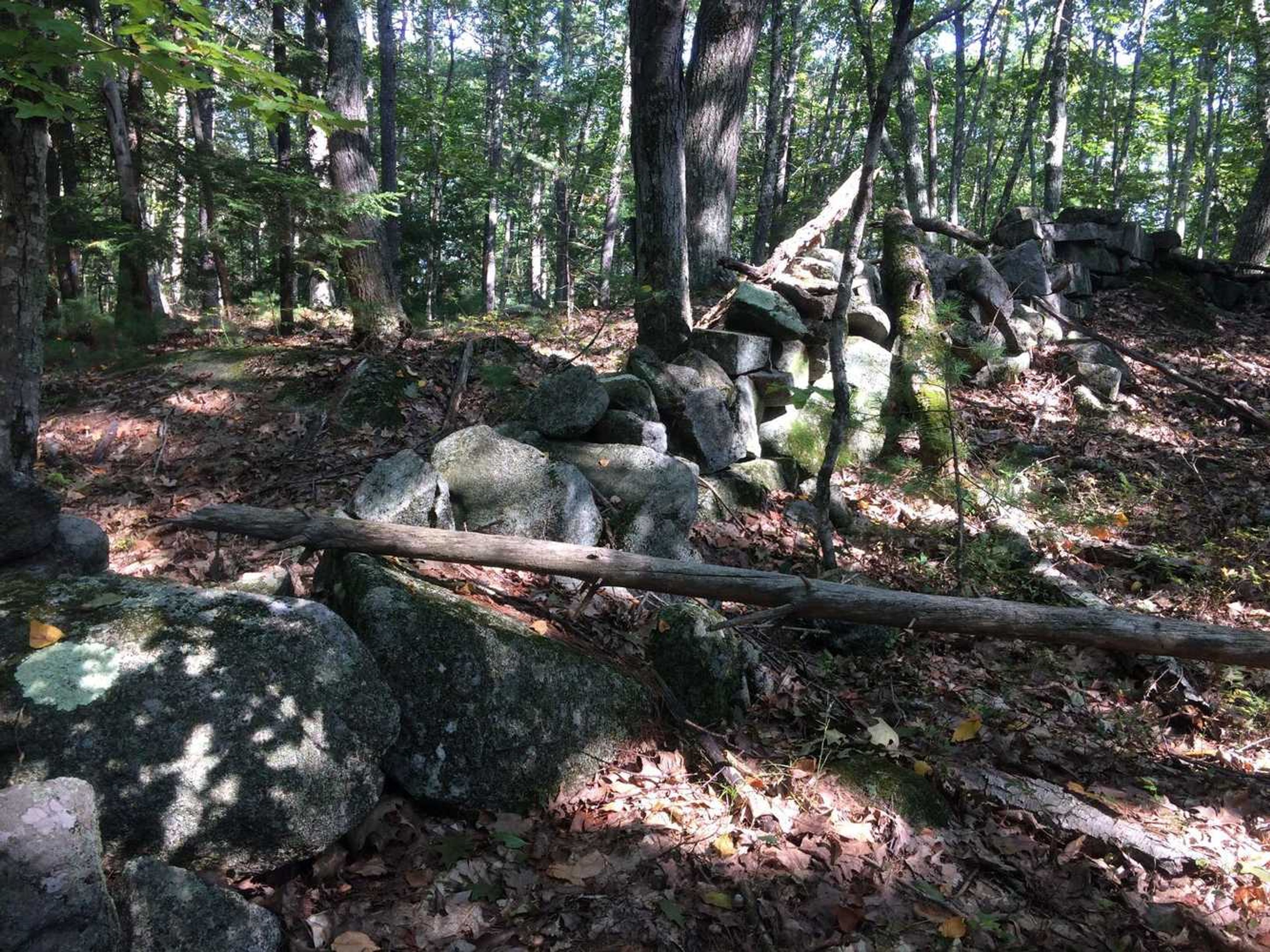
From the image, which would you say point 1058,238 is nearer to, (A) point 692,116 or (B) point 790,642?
(A) point 692,116

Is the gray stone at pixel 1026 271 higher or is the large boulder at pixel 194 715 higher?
the gray stone at pixel 1026 271

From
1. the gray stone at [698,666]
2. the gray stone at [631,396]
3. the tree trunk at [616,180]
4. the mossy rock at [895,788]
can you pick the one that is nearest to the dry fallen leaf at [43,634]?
the gray stone at [698,666]

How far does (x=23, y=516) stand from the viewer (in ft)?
11.0

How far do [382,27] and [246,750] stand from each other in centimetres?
1841

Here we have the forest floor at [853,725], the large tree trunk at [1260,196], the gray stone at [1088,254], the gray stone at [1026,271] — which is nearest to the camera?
the forest floor at [853,725]

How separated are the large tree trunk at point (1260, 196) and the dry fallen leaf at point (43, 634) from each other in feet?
55.5

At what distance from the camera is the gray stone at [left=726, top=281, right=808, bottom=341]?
25.3 ft

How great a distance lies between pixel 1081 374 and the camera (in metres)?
9.23

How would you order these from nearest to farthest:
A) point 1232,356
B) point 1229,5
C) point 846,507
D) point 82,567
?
point 82,567, point 846,507, point 1232,356, point 1229,5

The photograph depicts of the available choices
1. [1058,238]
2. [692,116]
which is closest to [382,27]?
[692,116]

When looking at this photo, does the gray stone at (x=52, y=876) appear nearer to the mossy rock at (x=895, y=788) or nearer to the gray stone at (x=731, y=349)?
the mossy rock at (x=895, y=788)

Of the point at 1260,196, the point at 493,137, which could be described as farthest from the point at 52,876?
the point at 493,137

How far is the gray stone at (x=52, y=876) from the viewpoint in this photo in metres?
1.89

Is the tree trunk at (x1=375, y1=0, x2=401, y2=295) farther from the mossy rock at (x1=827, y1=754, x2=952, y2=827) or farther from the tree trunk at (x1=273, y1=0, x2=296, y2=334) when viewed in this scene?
the mossy rock at (x1=827, y1=754, x2=952, y2=827)
